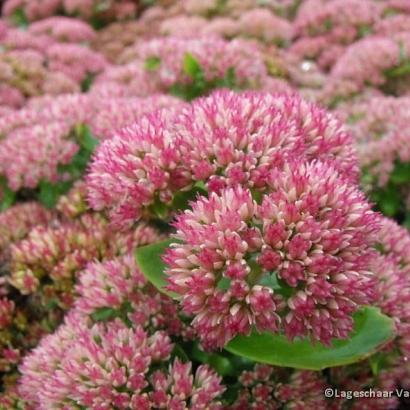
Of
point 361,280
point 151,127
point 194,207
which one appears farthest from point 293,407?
point 151,127

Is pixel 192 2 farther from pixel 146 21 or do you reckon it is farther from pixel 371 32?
pixel 371 32

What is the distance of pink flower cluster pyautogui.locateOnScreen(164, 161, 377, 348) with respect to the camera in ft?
3.28

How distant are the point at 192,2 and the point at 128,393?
2.98 meters

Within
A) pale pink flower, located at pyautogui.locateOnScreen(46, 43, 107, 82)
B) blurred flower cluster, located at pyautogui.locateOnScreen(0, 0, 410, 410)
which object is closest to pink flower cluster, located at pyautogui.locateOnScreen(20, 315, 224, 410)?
blurred flower cluster, located at pyautogui.locateOnScreen(0, 0, 410, 410)

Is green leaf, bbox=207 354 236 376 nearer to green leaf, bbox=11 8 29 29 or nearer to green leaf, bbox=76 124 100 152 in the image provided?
green leaf, bbox=76 124 100 152

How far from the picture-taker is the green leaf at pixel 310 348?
108 cm

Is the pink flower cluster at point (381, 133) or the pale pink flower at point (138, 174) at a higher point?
the pale pink flower at point (138, 174)

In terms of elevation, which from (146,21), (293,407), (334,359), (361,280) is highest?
(361,280)

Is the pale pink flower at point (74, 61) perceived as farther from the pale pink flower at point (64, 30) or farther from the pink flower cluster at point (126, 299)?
the pink flower cluster at point (126, 299)

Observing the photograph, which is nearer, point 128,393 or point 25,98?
point 128,393

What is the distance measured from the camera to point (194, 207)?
108 centimetres

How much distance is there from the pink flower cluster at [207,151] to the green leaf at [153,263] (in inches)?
2.6

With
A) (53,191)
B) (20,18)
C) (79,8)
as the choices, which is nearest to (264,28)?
(79,8)

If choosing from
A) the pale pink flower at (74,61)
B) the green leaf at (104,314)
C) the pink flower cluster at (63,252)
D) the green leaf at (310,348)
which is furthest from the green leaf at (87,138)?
A: the pale pink flower at (74,61)
